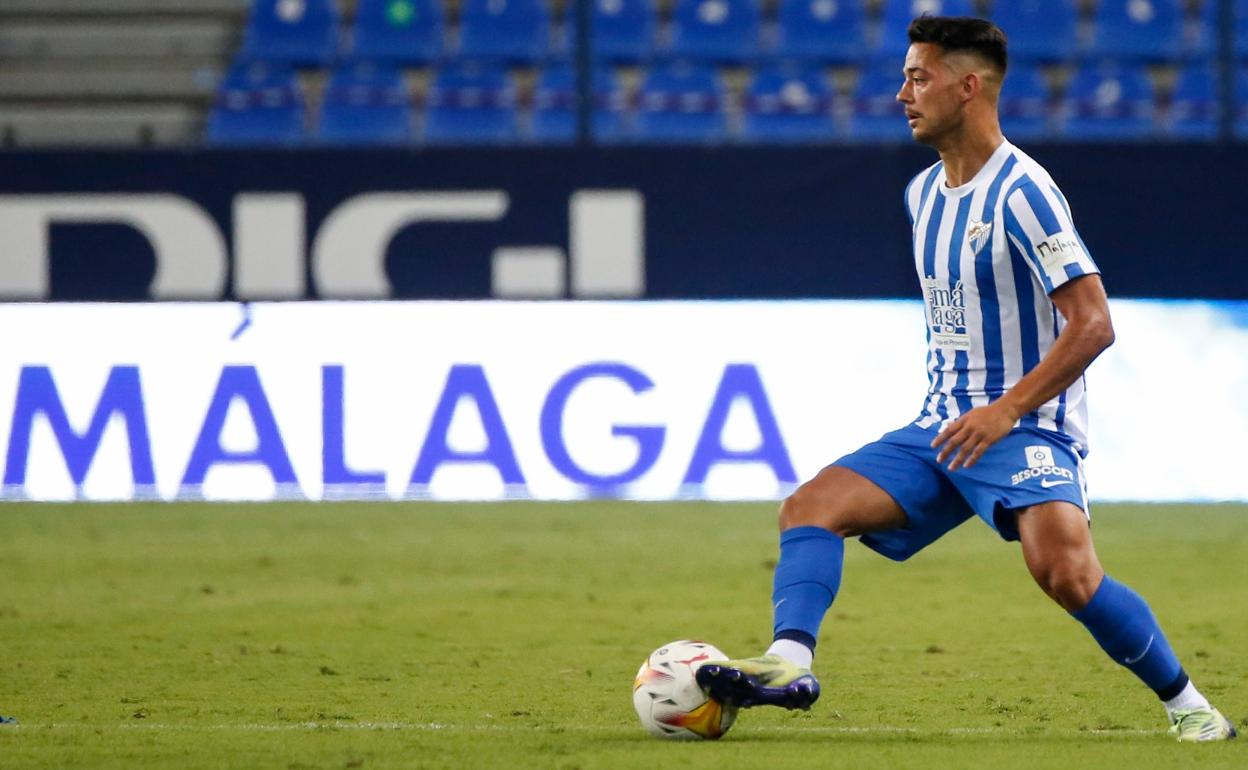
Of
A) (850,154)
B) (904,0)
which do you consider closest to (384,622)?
(850,154)

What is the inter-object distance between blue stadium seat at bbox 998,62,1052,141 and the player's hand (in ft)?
26.7

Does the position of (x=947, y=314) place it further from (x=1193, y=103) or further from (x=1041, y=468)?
(x=1193, y=103)

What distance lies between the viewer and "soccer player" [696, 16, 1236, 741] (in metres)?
4.44

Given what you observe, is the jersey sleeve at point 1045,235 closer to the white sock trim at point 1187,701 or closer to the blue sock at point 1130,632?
the blue sock at point 1130,632

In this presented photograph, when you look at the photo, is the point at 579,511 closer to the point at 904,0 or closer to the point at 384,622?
the point at 384,622

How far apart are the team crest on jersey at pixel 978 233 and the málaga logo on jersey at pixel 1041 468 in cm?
47

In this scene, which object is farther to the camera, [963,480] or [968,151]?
[968,151]

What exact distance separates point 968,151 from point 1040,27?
9.97m

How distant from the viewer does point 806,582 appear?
4590 mm

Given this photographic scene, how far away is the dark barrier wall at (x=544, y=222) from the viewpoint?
34.5ft

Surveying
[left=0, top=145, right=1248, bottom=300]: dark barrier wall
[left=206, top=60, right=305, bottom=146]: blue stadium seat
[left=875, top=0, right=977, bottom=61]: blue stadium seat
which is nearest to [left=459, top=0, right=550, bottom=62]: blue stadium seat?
[left=206, top=60, right=305, bottom=146]: blue stadium seat

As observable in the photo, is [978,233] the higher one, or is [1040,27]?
[978,233]

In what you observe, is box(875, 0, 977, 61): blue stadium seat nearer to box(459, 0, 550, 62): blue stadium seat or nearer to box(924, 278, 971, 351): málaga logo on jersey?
box(459, 0, 550, 62): blue stadium seat

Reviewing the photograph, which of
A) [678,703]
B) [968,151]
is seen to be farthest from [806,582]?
[968,151]
